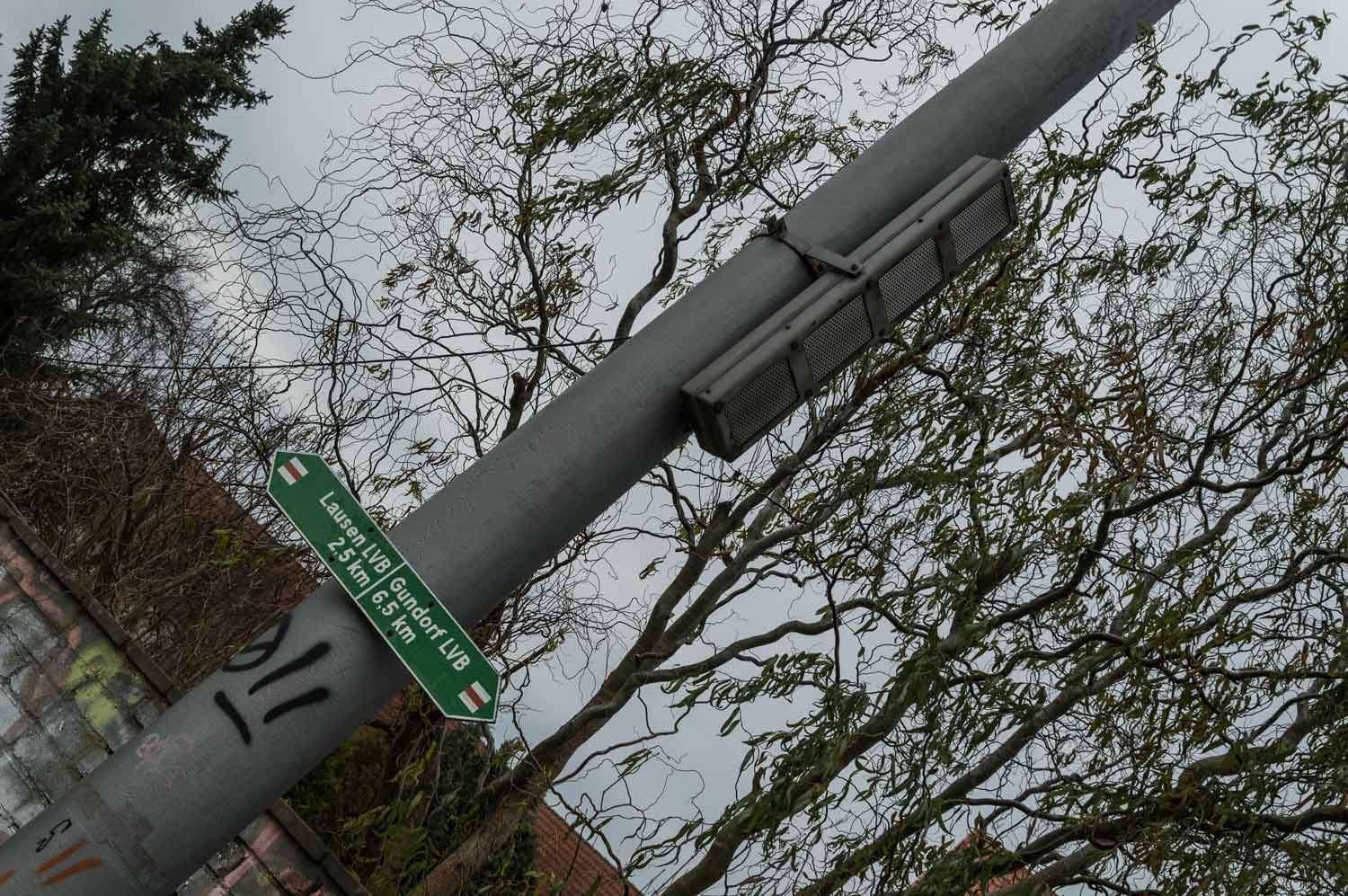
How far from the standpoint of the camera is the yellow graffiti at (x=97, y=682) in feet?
19.4

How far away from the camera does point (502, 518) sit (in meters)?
2.52

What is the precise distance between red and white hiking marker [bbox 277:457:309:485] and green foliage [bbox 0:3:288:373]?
517 inches

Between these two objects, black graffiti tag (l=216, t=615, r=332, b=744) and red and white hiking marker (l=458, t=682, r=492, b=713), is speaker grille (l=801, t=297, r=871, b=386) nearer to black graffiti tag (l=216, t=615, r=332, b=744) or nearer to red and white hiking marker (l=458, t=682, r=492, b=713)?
red and white hiking marker (l=458, t=682, r=492, b=713)

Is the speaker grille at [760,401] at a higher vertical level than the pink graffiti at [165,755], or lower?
lower

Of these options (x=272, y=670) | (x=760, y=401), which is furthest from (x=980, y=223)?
(x=272, y=670)

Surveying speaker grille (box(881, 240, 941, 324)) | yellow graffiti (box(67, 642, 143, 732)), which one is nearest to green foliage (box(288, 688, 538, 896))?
yellow graffiti (box(67, 642, 143, 732))

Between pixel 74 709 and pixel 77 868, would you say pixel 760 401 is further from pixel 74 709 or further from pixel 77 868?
pixel 74 709

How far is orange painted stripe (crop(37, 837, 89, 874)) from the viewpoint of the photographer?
2152mm

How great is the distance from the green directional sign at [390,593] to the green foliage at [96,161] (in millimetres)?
13180

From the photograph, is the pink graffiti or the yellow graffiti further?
the yellow graffiti

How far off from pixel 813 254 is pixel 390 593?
137 cm

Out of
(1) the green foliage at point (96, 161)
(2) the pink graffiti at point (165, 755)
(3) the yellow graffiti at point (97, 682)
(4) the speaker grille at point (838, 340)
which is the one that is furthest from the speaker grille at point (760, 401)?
(1) the green foliage at point (96, 161)

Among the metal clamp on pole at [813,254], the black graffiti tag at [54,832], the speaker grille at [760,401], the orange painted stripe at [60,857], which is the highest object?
the metal clamp on pole at [813,254]

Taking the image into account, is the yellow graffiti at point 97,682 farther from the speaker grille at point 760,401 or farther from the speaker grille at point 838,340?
the speaker grille at point 838,340
